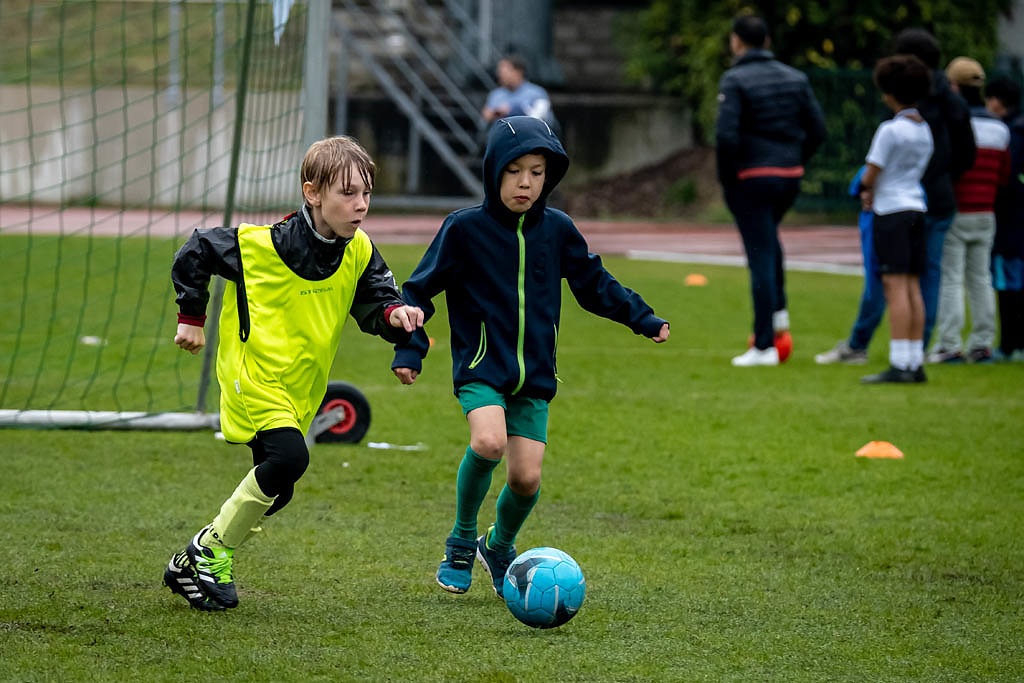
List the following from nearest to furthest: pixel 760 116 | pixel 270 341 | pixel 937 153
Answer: pixel 270 341
pixel 937 153
pixel 760 116

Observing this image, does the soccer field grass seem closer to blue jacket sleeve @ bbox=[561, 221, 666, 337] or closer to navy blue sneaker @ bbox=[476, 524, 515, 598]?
navy blue sneaker @ bbox=[476, 524, 515, 598]

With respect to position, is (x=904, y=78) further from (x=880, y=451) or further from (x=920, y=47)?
(x=880, y=451)

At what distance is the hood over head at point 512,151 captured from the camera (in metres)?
4.30

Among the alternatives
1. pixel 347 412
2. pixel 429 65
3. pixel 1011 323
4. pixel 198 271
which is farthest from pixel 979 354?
pixel 429 65

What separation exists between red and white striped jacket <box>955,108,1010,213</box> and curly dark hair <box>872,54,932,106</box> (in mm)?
1260

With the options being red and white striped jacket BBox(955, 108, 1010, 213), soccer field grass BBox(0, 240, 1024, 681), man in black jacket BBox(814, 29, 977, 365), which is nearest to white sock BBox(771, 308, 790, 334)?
man in black jacket BBox(814, 29, 977, 365)

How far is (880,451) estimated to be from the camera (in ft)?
22.9

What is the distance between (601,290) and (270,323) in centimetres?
108

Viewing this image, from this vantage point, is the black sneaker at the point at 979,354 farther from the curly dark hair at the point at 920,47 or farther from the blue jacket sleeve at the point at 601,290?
the blue jacket sleeve at the point at 601,290

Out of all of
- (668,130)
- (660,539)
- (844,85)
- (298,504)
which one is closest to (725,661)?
(660,539)

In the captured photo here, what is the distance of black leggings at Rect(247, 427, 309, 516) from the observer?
166 inches

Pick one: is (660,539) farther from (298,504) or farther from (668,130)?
(668,130)

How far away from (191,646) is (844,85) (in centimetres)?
1969

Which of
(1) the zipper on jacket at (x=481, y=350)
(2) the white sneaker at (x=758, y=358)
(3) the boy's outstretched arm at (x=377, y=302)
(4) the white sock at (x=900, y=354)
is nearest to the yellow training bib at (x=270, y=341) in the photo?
(3) the boy's outstretched arm at (x=377, y=302)
